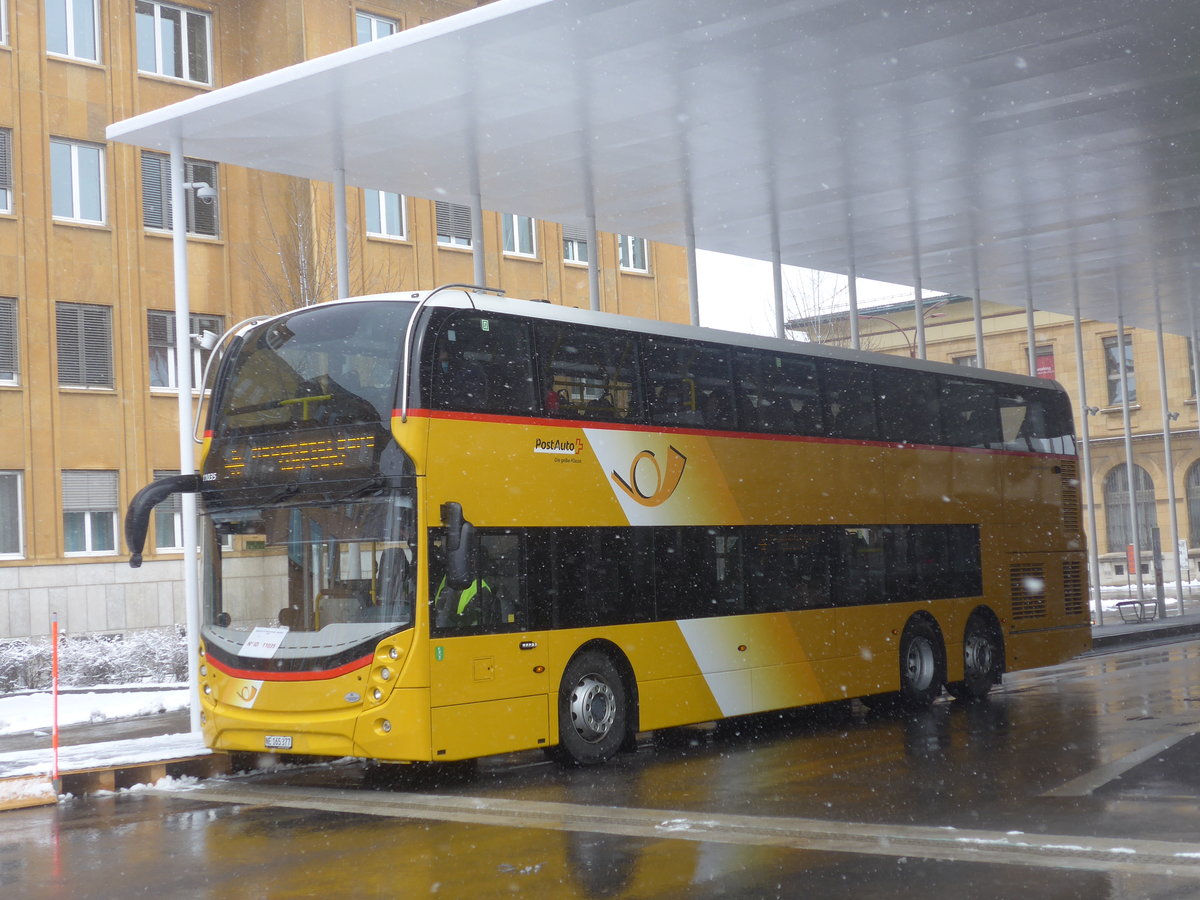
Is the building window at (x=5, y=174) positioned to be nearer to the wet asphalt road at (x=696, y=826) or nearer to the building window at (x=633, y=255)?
the building window at (x=633, y=255)

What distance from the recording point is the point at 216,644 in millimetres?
12930

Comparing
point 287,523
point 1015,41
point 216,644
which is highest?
point 1015,41

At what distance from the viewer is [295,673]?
12125 mm

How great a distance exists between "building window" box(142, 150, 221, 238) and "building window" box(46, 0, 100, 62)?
2399 millimetres

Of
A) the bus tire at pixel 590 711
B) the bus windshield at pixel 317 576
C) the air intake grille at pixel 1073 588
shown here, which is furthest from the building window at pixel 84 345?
the bus tire at pixel 590 711

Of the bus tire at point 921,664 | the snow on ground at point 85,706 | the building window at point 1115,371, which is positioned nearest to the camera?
the bus tire at point 921,664

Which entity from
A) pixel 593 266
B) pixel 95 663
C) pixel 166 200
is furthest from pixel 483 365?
pixel 166 200

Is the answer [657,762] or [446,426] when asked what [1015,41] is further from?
Answer: [657,762]

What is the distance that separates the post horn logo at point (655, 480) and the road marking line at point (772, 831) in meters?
3.46

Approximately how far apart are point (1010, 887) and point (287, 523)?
6890 mm

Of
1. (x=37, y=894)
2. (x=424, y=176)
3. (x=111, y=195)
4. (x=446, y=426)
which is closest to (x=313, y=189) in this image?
(x=111, y=195)

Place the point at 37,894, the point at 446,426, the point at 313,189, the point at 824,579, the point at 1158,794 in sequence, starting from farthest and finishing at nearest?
1. the point at 313,189
2. the point at 824,579
3. the point at 446,426
4. the point at 1158,794
5. the point at 37,894

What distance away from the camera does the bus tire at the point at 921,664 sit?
17500 millimetres

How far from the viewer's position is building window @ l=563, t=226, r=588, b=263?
38.1 meters
